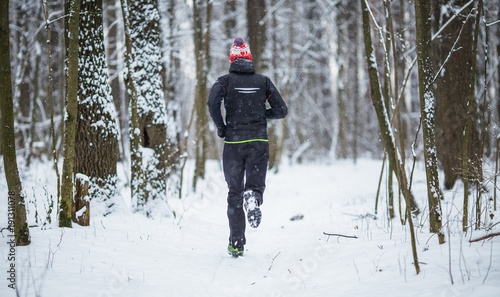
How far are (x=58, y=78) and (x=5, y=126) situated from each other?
12299mm

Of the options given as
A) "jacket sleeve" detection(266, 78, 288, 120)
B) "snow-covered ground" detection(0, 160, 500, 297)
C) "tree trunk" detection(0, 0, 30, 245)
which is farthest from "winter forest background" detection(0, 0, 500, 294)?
"jacket sleeve" detection(266, 78, 288, 120)

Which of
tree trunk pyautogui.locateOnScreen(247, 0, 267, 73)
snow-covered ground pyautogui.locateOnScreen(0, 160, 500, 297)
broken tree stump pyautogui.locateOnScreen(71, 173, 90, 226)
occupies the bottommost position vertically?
snow-covered ground pyautogui.locateOnScreen(0, 160, 500, 297)

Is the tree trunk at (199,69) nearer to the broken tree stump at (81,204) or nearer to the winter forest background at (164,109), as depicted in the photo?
the winter forest background at (164,109)

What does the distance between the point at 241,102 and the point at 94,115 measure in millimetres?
2103

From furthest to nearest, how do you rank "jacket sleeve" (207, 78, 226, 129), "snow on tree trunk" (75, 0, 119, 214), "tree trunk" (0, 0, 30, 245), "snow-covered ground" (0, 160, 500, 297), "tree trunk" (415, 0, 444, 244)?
"snow on tree trunk" (75, 0, 119, 214), "jacket sleeve" (207, 78, 226, 129), "tree trunk" (415, 0, 444, 244), "tree trunk" (0, 0, 30, 245), "snow-covered ground" (0, 160, 500, 297)

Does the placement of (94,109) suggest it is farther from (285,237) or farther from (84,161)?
(285,237)

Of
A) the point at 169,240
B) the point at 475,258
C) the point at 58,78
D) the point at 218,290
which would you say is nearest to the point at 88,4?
the point at 169,240

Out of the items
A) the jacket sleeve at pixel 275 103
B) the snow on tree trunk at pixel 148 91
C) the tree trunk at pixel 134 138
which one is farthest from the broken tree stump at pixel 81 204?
the jacket sleeve at pixel 275 103

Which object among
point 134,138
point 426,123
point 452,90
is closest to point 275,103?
point 426,123

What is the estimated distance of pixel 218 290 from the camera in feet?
8.63

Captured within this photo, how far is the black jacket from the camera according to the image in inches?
133

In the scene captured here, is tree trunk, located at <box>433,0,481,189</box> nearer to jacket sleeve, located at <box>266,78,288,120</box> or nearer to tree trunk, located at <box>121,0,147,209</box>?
jacket sleeve, located at <box>266,78,288,120</box>

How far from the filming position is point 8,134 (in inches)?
102

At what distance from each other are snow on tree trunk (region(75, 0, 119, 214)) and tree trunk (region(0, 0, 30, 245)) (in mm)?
1486
